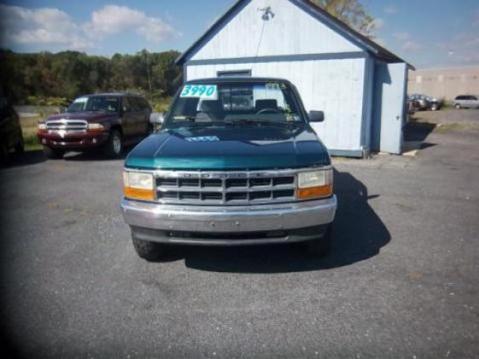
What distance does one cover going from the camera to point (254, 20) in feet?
37.7

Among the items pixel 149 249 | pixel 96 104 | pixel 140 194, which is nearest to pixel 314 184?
pixel 140 194

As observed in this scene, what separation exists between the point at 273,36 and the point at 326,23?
1.55 meters

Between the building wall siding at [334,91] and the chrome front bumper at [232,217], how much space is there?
7830 millimetres

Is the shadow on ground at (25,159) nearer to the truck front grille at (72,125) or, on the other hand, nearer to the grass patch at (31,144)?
the grass patch at (31,144)

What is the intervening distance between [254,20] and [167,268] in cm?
949

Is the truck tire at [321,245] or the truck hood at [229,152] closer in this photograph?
the truck hood at [229,152]

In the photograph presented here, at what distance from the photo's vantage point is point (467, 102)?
36.1 meters

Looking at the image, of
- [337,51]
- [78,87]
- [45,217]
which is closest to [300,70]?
[337,51]

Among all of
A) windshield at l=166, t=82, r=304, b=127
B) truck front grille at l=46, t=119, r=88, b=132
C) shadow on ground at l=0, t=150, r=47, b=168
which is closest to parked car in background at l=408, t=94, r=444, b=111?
truck front grille at l=46, t=119, r=88, b=132

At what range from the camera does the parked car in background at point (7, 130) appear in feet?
33.7

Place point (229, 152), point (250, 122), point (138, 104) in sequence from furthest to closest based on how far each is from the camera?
1. point (138, 104)
2. point (250, 122)
3. point (229, 152)

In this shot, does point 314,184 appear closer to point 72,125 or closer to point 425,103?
point 72,125

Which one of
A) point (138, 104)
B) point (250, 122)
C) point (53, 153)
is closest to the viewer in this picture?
point (250, 122)

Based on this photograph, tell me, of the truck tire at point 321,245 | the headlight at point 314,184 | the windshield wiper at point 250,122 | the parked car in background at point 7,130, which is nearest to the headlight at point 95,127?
the parked car in background at point 7,130
